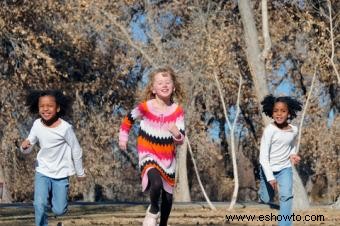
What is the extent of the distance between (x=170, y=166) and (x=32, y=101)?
1878 mm

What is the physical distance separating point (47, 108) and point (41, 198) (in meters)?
1.04

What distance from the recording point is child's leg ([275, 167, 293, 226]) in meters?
10.2

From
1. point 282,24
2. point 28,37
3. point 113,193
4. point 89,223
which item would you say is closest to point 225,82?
point 282,24

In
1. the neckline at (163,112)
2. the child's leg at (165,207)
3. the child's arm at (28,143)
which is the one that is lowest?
the child's leg at (165,207)

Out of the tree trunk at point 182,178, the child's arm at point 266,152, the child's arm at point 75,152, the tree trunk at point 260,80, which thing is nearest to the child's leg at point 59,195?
the child's arm at point 75,152

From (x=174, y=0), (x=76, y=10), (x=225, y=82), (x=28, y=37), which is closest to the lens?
(x=28, y=37)

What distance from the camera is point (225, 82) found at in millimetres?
27250

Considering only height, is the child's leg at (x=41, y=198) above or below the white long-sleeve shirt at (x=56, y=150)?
below

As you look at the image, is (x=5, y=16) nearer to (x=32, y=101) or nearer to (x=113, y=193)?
(x=32, y=101)

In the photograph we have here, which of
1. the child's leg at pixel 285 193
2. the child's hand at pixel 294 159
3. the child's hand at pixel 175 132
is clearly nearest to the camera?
the child's hand at pixel 175 132

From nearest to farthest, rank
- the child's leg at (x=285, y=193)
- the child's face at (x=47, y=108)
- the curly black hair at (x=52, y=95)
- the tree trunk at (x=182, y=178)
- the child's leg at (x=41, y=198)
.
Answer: the child's leg at (x=41, y=198)
the child's face at (x=47, y=108)
the curly black hair at (x=52, y=95)
the child's leg at (x=285, y=193)
the tree trunk at (x=182, y=178)

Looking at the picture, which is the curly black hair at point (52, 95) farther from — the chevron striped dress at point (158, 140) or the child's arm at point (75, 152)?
the chevron striped dress at point (158, 140)

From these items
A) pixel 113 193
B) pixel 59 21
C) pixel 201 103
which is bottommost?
pixel 113 193

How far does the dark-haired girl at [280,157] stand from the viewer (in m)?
10.3
